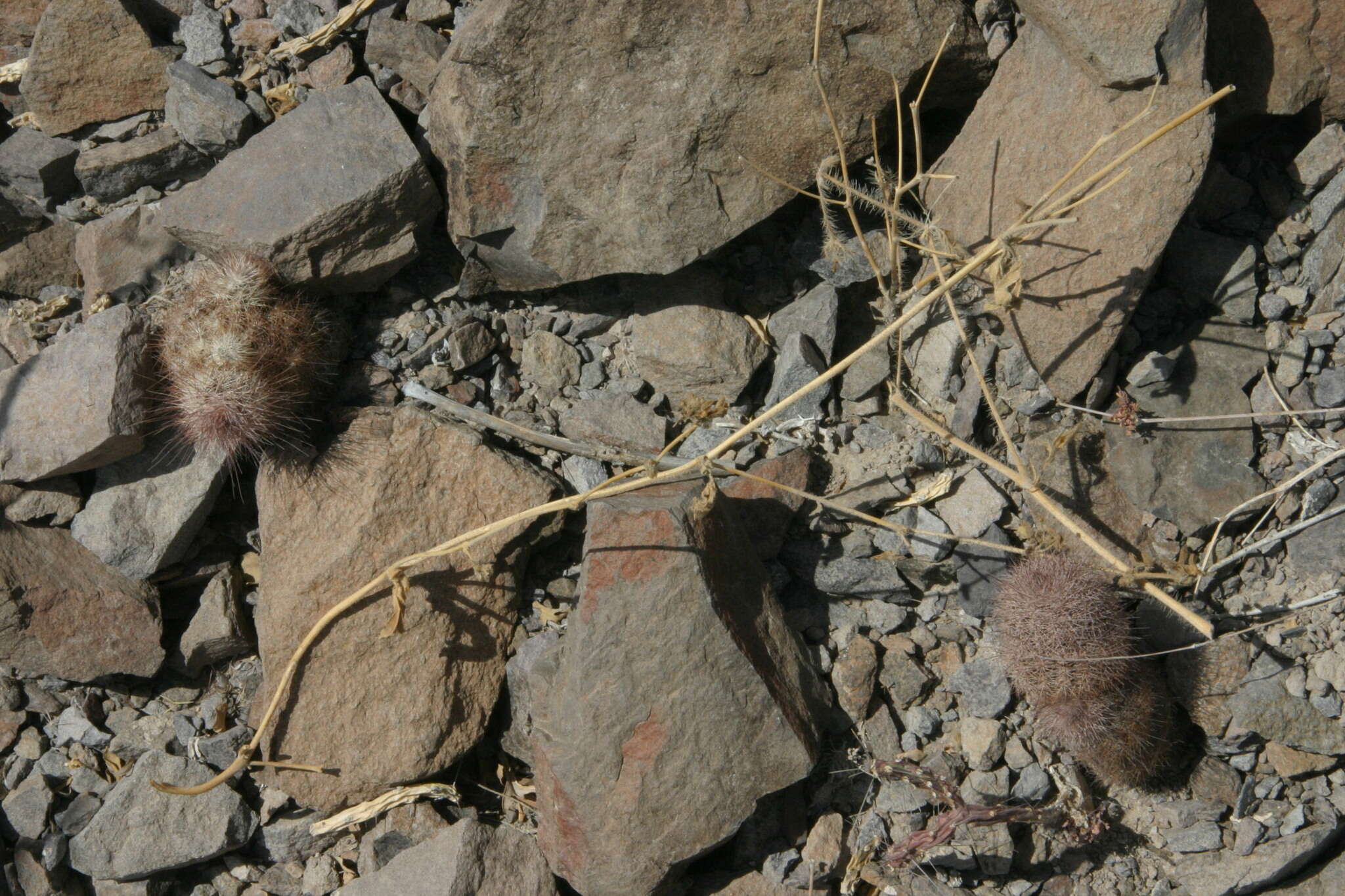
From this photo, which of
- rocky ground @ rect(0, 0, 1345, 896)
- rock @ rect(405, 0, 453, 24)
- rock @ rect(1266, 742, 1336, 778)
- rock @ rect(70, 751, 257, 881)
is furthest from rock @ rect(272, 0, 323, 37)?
rock @ rect(1266, 742, 1336, 778)

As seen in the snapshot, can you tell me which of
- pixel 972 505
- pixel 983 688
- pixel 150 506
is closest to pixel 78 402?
pixel 150 506

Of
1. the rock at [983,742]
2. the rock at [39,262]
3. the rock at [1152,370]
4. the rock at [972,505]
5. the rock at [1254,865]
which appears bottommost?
the rock at [1254,865]

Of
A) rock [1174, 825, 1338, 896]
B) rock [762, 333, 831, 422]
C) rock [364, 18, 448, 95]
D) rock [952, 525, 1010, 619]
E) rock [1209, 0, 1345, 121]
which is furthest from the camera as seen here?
rock [364, 18, 448, 95]

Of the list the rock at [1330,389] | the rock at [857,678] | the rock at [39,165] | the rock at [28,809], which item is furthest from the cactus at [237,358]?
the rock at [1330,389]

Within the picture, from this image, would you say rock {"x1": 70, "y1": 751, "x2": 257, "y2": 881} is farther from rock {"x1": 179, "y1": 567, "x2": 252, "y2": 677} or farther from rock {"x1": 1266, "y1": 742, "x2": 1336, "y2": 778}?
rock {"x1": 1266, "y1": 742, "x2": 1336, "y2": 778}

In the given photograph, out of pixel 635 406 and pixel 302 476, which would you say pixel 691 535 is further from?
pixel 302 476

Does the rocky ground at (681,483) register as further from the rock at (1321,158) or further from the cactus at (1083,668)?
the cactus at (1083,668)
